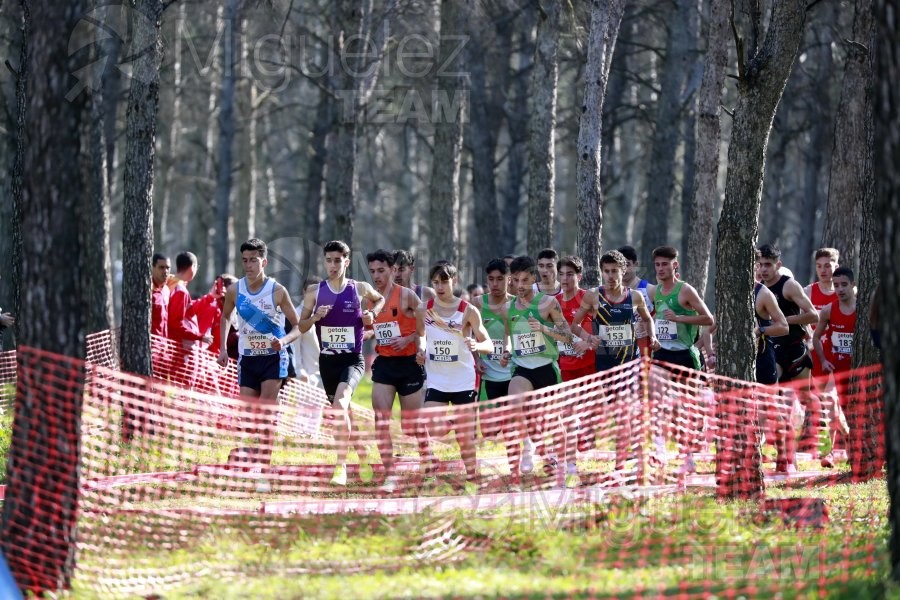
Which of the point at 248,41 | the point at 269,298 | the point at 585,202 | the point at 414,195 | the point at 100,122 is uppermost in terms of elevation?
the point at 248,41

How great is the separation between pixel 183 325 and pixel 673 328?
6.16 m

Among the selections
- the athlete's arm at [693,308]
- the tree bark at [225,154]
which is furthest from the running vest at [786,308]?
the tree bark at [225,154]

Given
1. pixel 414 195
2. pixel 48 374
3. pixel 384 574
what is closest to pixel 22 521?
pixel 48 374

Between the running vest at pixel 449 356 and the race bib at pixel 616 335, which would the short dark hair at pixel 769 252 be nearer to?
the race bib at pixel 616 335

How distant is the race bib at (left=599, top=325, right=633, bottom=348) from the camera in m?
11.5

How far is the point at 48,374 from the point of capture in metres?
6.89

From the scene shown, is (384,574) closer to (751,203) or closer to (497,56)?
(751,203)

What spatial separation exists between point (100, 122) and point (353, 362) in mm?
6340

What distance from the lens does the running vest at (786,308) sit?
1259cm

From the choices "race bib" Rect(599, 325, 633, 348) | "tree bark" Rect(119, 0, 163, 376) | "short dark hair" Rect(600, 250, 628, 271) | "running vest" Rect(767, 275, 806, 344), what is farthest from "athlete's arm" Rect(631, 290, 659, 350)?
"tree bark" Rect(119, 0, 163, 376)

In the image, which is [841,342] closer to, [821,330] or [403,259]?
[821,330]

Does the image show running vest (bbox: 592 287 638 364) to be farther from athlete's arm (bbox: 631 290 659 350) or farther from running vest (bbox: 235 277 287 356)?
running vest (bbox: 235 277 287 356)

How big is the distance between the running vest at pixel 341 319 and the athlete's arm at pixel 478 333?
1211 millimetres

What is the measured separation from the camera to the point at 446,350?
10594 mm
